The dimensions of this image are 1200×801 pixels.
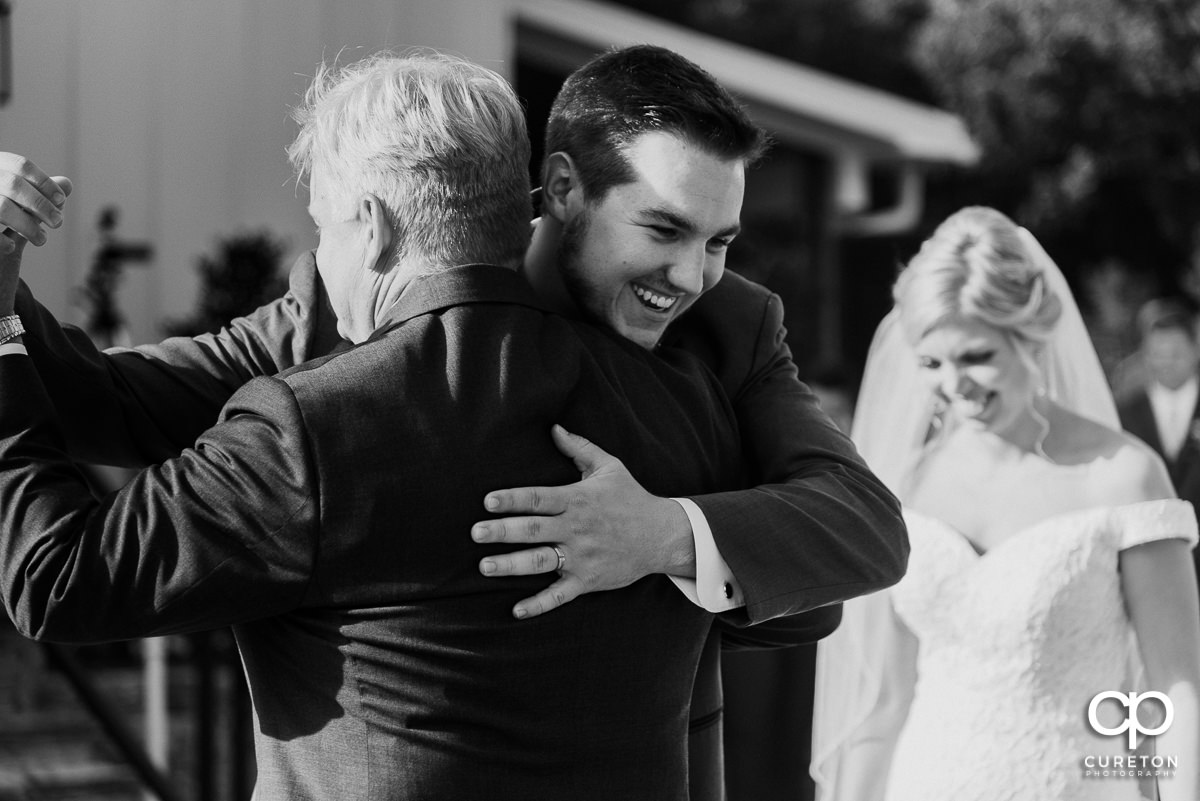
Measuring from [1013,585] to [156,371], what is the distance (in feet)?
6.25

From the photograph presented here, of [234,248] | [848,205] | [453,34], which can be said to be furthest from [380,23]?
[848,205]

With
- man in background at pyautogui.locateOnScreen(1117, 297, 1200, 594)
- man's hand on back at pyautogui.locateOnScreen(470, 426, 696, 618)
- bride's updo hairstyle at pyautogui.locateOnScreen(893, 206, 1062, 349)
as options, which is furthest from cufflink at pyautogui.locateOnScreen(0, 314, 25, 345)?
man in background at pyautogui.locateOnScreen(1117, 297, 1200, 594)

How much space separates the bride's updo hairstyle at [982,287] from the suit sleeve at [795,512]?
1089mm

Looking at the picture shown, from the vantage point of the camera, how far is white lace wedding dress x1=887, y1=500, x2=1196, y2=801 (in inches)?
119

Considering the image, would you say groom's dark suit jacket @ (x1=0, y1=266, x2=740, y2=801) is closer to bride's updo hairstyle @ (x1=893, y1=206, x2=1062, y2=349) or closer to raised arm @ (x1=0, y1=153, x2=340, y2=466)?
raised arm @ (x1=0, y1=153, x2=340, y2=466)

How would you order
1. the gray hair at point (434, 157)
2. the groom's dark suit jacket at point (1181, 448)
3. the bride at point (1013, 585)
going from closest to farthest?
the gray hair at point (434, 157) < the bride at point (1013, 585) < the groom's dark suit jacket at point (1181, 448)

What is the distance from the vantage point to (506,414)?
5.50 feet

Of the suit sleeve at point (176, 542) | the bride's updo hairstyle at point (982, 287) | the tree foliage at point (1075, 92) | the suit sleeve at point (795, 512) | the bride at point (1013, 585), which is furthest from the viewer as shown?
the tree foliage at point (1075, 92)

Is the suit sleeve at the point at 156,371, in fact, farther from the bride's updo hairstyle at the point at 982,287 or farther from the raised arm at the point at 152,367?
the bride's updo hairstyle at the point at 982,287

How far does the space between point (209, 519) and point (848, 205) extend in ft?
36.3

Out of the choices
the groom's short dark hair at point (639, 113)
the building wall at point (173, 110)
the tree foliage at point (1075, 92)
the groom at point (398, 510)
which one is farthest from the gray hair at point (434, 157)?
the tree foliage at point (1075, 92)

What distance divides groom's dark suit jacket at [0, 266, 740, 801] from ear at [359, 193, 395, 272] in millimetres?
70

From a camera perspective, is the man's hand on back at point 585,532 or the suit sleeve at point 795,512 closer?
the man's hand on back at point 585,532

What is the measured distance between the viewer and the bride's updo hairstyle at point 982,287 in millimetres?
3168
